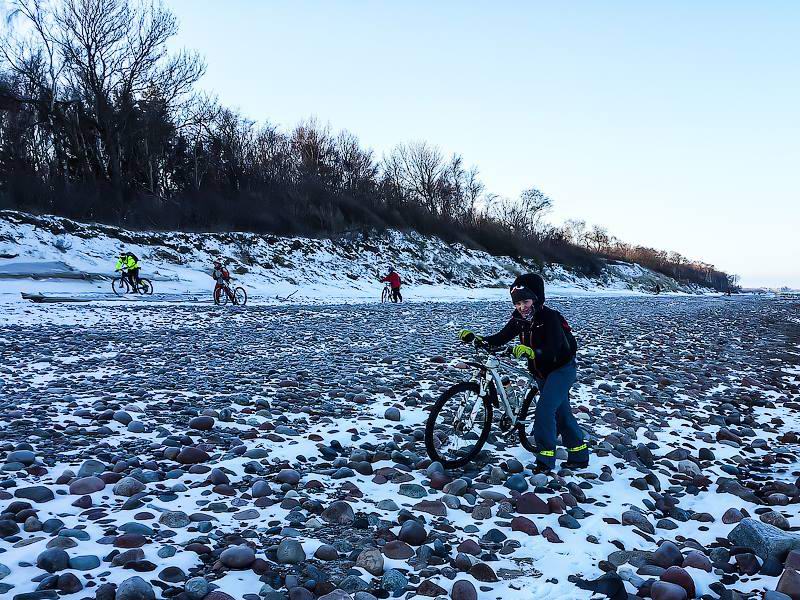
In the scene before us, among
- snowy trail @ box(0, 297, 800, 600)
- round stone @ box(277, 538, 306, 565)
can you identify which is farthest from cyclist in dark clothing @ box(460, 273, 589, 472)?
round stone @ box(277, 538, 306, 565)

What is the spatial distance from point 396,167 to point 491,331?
56.5 m

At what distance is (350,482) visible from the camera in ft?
14.7

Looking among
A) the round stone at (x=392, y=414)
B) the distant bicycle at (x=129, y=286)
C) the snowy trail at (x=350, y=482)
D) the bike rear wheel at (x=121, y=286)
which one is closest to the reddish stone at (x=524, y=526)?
the snowy trail at (x=350, y=482)

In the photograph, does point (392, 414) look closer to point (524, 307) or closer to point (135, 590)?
point (524, 307)

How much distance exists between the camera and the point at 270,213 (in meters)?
42.4

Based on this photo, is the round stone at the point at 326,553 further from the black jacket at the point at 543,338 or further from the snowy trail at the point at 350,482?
the black jacket at the point at 543,338

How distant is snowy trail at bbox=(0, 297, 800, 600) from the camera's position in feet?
10.2

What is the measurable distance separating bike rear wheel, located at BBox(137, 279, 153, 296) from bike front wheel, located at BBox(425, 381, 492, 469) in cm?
2306

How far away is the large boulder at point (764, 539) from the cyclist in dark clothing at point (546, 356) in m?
1.61

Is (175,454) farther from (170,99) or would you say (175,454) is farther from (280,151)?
(280,151)

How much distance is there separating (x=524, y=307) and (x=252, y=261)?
33085 millimetres

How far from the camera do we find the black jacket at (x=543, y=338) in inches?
201

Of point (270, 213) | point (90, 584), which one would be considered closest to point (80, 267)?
point (270, 213)

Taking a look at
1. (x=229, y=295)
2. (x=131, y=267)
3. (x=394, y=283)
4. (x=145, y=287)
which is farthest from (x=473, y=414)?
(x=145, y=287)
